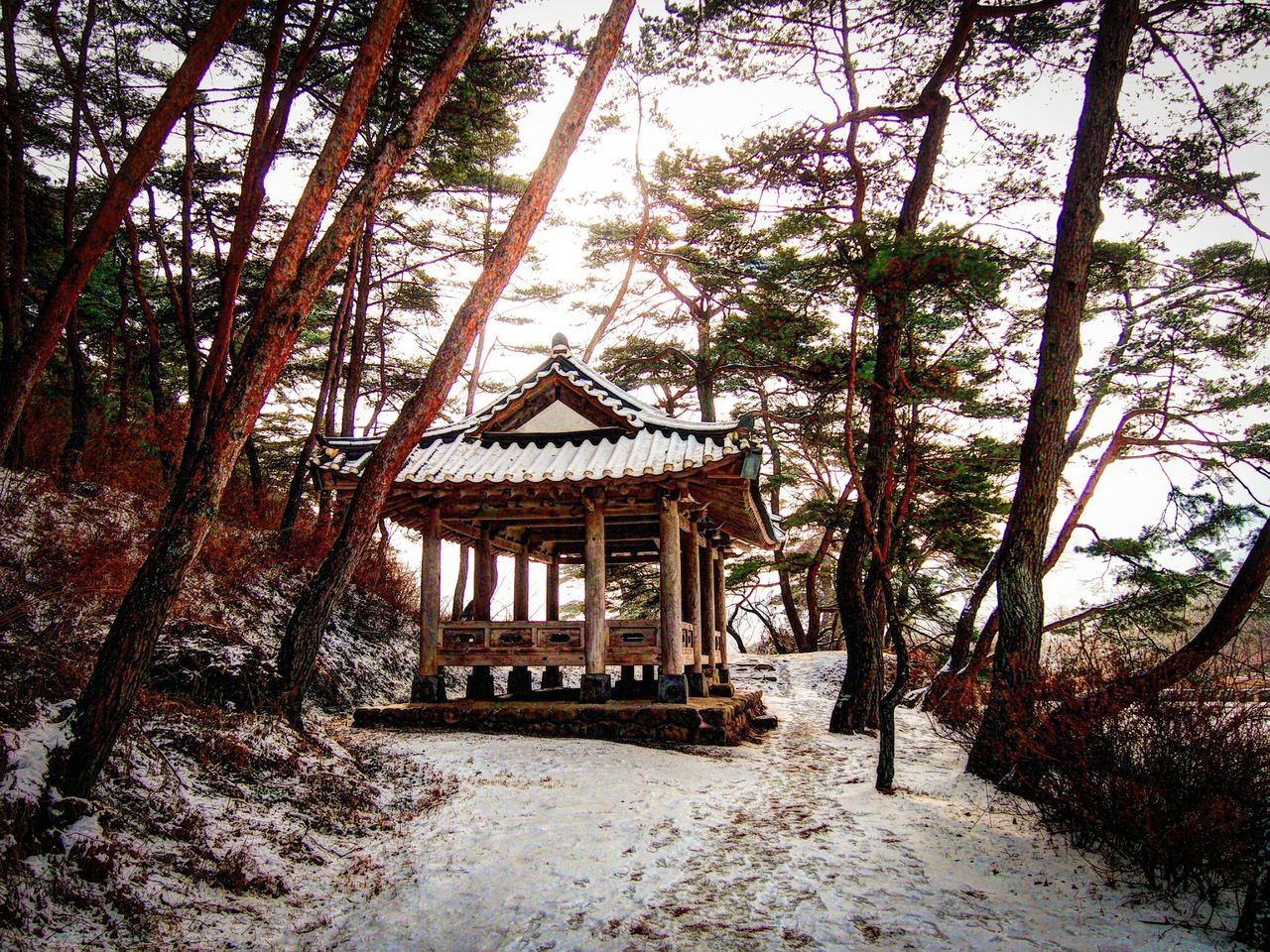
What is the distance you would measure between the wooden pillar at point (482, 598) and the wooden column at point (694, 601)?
8.98 ft

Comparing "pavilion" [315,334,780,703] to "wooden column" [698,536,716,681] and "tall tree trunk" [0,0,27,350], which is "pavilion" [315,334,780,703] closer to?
"wooden column" [698,536,716,681]

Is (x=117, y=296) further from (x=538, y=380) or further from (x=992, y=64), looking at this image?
(x=992, y=64)

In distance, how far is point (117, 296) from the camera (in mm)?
15148

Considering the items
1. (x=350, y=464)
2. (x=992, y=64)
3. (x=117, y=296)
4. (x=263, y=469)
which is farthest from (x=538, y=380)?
(x=263, y=469)

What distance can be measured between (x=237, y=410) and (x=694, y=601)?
7117 mm

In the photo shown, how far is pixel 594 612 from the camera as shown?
27.9 ft

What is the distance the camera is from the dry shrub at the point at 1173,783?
10.4ft

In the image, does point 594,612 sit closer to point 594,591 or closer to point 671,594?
point 594,591

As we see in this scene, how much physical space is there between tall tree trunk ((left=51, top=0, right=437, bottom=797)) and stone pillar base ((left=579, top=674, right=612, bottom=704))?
5.09 meters

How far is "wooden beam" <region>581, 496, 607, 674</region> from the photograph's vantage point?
8.46 metres

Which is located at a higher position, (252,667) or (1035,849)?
(252,667)

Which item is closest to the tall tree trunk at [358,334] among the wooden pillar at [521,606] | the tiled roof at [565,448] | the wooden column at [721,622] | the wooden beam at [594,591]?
the tiled roof at [565,448]

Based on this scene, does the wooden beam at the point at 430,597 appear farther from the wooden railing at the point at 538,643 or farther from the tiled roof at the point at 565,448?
the tiled roof at the point at 565,448

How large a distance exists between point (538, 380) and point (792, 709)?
24.0 ft
